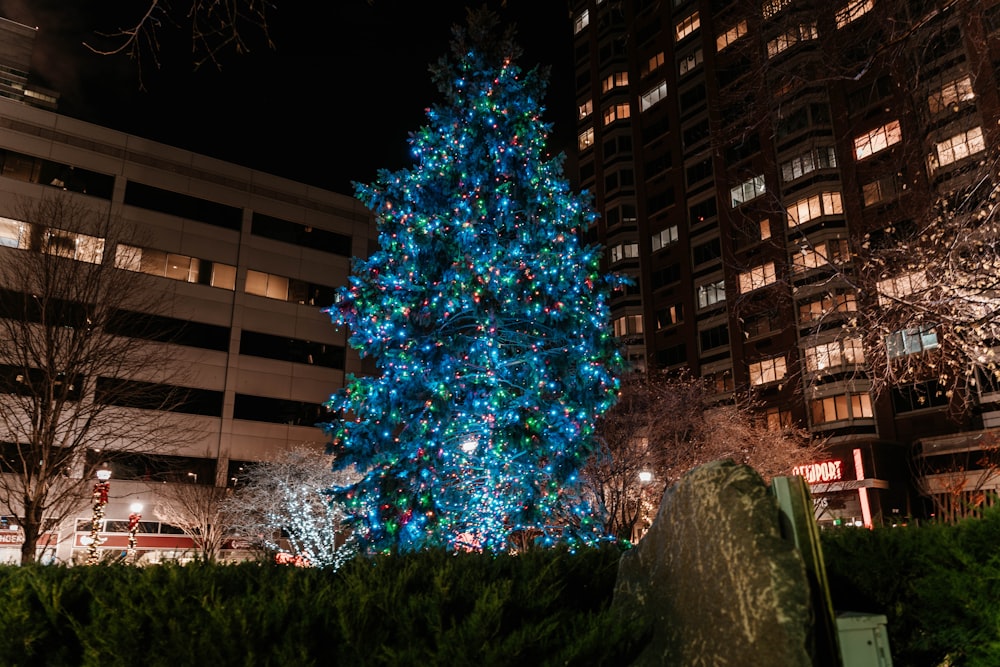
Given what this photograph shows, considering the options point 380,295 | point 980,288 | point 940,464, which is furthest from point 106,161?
point 940,464

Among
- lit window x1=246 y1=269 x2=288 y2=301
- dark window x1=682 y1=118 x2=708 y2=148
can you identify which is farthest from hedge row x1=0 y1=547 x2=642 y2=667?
dark window x1=682 y1=118 x2=708 y2=148

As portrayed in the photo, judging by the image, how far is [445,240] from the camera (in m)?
15.5

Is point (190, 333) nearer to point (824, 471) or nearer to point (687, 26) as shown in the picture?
point (824, 471)

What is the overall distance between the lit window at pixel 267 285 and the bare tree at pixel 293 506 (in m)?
12.8

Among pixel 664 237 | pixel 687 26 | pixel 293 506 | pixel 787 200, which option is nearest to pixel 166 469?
pixel 293 506

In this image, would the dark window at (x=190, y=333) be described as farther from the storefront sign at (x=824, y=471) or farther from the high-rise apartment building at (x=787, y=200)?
the storefront sign at (x=824, y=471)

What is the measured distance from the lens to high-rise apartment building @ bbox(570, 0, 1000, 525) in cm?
842

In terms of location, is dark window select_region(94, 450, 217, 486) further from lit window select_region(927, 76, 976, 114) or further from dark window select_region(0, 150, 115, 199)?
lit window select_region(927, 76, 976, 114)

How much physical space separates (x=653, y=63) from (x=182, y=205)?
44957 millimetres

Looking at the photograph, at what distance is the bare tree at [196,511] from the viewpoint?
38.3m

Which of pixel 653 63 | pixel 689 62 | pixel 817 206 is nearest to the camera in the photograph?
pixel 817 206

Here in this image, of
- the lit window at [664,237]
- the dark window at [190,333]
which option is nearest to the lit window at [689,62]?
the lit window at [664,237]

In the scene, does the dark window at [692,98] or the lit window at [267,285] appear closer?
the lit window at [267,285]

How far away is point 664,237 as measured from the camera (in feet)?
205
